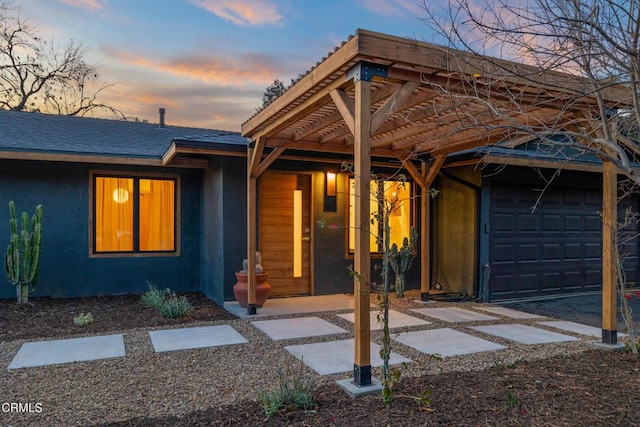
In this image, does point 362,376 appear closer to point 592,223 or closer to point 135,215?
point 135,215

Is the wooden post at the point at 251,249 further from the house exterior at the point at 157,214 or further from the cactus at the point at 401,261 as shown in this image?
the cactus at the point at 401,261

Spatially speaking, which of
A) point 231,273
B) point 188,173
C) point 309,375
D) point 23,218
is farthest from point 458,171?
point 23,218

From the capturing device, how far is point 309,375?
351 cm

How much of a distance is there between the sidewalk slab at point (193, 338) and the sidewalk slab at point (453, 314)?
2.65 metres

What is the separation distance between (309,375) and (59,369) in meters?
2.09

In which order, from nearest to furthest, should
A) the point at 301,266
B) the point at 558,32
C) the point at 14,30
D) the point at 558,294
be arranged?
1. the point at 558,32
2. the point at 301,266
3. the point at 558,294
4. the point at 14,30

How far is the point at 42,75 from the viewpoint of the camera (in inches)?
673

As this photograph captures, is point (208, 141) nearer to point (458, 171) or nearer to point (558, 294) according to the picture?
point (458, 171)

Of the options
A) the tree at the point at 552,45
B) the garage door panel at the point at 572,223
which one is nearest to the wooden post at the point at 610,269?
the tree at the point at 552,45

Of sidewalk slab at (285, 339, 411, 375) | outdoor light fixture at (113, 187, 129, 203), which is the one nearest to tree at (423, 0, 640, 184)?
sidewalk slab at (285, 339, 411, 375)

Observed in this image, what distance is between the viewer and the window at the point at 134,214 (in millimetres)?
7449

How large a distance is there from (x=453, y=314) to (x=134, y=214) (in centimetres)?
540

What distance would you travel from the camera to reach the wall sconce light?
7.38 metres

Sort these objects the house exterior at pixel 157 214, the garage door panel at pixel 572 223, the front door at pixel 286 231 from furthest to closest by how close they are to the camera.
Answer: the garage door panel at pixel 572 223, the front door at pixel 286 231, the house exterior at pixel 157 214
